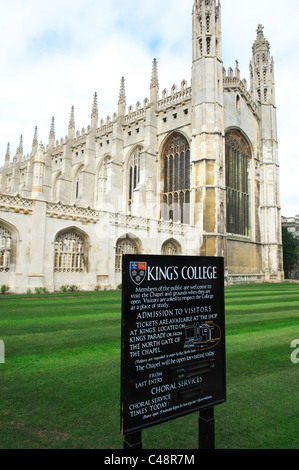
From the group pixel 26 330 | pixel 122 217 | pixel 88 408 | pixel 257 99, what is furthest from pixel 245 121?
pixel 88 408

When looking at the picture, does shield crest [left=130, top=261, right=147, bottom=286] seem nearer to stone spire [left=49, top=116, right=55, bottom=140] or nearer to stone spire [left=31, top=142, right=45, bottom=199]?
stone spire [left=31, top=142, right=45, bottom=199]

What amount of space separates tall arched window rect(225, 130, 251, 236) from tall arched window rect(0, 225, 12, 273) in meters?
20.1

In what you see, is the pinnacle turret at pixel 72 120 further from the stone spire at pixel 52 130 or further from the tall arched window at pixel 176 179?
the tall arched window at pixel 176 179

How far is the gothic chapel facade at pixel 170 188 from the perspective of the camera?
1611cm

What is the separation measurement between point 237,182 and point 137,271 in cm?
3095

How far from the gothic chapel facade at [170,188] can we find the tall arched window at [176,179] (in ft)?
0.32

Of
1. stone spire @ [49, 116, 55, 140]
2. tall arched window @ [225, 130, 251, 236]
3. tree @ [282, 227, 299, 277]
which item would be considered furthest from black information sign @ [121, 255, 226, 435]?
tree @ [282, 227, 299, 277]

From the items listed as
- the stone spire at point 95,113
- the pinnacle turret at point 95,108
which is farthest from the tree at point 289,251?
the pinnacle turret at point 95,108

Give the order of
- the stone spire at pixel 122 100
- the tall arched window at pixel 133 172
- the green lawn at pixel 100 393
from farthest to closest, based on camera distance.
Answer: the stone spire at pixel 122 100, the tall arched window at pixel 133 172, the green lawn at pixel 100 393

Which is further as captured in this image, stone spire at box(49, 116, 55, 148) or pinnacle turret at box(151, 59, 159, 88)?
stone spire at box(49, 116, 55, 148)

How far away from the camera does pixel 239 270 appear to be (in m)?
29.3

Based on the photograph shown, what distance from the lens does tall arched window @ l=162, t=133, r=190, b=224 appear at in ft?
94.5

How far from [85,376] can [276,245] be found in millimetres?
32016

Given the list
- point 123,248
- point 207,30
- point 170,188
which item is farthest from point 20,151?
point 123,248
